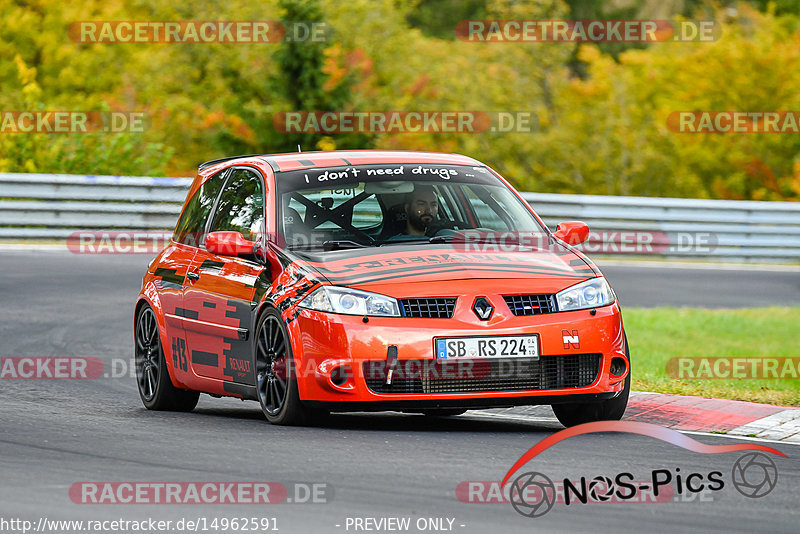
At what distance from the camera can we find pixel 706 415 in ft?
31.9

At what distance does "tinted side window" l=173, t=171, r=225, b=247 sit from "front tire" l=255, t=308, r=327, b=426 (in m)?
1.66

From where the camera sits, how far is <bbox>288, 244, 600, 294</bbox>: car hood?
844 centimetres

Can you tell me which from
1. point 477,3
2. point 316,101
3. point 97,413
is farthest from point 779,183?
point 97,413

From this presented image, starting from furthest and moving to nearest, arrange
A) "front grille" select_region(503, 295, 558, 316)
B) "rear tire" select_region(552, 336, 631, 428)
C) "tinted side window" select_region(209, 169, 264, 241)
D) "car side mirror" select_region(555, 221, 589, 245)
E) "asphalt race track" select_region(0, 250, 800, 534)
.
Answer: "tinted side window" select_region(209, 169, 264, 241), "car side mirror" select_region(555, 221, 589, 245), "rear tire" select_region(552, 336, 631, 428), "front grille" select_region(503, 295, 558, 316), "asphalt race track" select_region(0, 250, 800, 534)

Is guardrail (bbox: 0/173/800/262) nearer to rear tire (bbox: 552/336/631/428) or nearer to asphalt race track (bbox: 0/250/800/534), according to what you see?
asphalt race track (bbox: 0/250/800/534)

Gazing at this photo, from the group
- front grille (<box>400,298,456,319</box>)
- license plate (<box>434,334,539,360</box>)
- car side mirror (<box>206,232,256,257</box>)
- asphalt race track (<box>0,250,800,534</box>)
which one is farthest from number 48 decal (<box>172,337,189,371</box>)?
license plate (<box>434,334,539,360</box>)

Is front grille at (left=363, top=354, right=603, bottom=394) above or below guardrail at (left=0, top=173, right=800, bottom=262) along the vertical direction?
above

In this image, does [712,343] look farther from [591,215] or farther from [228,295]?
[591,215]

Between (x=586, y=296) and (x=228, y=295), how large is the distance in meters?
2.29

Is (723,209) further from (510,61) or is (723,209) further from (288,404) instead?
(510,61)

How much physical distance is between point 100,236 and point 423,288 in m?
15.6

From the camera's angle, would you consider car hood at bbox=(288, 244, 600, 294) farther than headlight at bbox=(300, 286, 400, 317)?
Yes

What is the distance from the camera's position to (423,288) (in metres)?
8.32

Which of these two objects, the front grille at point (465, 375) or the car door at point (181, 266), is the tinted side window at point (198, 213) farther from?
the front grille at point (465, 375)
